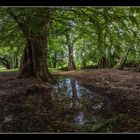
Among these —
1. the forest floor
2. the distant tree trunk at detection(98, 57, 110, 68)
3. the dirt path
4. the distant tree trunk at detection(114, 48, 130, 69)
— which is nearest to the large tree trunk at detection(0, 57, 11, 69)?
the forest floor

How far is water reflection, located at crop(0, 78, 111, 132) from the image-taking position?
174 inches

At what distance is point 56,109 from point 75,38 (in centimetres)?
80

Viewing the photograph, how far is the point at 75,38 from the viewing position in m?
4.62

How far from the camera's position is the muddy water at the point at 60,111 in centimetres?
441

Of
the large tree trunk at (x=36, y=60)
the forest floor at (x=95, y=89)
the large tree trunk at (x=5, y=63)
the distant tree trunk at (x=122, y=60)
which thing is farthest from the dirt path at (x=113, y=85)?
the large tree trunk at (x=5, y=63)

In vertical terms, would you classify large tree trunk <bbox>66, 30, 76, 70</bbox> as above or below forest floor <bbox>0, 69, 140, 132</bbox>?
above

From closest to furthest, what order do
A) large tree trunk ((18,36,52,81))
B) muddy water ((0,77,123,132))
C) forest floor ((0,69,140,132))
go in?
muddy water ((0,77,123,132))
forest floor ((0,69,140,132))
large tree trunk ((18,36,52,81))

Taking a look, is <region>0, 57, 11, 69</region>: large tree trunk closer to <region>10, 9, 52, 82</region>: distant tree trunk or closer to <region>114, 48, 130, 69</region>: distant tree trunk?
<region>10, 9, 52, 82</region>: distant tree trunk

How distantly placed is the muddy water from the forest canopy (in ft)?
0.75

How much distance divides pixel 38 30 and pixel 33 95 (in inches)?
28.3

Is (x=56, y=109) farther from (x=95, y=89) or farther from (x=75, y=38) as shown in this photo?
(x=75, y=38)

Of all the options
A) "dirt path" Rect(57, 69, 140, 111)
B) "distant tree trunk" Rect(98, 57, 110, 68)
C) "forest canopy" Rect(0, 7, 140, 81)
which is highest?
"forest canopy" Rect(0, 7, 140, 81)

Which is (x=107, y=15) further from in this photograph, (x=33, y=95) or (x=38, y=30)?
(x=33, y=95)

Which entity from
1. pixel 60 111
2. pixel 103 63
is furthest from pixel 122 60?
pixel 60 111
